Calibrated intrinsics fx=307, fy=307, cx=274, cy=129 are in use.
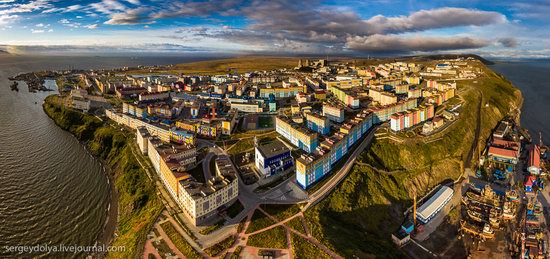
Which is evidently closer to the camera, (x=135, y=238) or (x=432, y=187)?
(x=135, y=238)

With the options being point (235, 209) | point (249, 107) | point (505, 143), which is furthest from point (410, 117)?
point (235, 209)

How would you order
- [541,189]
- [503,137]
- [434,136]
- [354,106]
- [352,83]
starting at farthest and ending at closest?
1. [352,83]
2. [354,106]
3. [503,137]
4. [434,136]
5. [541,189]

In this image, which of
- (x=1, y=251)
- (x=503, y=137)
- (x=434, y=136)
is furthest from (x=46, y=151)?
(x=503, y=137)

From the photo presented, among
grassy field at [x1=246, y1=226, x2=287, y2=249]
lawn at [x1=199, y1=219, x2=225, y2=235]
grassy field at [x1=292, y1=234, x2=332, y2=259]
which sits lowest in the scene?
grassy field at [x1=292, y1=234, x2=332, y2=259]

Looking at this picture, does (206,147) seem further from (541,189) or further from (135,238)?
(541,189)

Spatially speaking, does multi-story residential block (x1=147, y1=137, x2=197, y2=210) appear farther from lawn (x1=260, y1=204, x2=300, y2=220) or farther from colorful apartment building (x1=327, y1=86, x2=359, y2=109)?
colorful apartment building (x1=327, y1=86, x2=359, y2=109)

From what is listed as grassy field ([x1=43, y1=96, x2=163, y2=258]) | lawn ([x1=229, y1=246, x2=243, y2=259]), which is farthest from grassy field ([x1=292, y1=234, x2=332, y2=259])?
grassy field ([x1=43, y1=96, x2=163, y2=258])

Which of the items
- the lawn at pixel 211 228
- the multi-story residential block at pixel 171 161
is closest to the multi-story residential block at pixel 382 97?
the multi-story residential block at pixel 171 161

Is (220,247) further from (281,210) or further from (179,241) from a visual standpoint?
(281,210)
